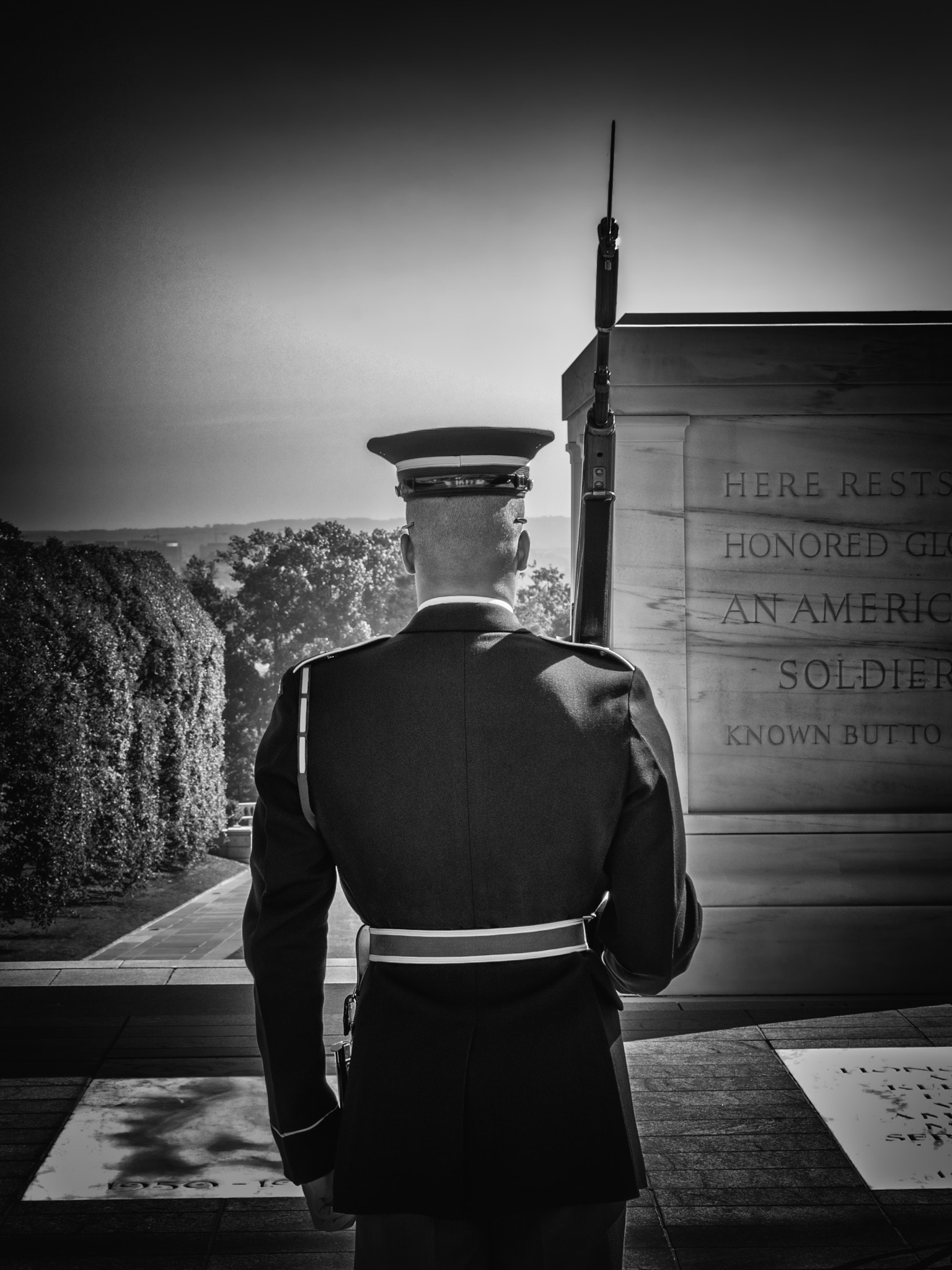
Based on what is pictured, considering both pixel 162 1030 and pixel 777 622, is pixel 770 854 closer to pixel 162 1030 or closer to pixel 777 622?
pixel 777 622

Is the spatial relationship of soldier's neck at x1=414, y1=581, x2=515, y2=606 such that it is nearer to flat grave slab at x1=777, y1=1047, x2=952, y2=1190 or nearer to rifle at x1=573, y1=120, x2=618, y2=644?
rifle at x1=573, y1=120, x2=618, y2=644

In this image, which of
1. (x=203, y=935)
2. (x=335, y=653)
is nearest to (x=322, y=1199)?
(x=335, y=653)

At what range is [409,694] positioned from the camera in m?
1.55

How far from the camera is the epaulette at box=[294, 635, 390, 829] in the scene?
5.04 ft

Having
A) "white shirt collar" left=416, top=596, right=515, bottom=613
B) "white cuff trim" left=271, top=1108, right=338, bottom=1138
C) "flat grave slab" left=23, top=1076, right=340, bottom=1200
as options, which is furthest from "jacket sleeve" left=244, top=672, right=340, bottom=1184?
"flat grave slab" left=23, top=1076, right=340, bottom=1200

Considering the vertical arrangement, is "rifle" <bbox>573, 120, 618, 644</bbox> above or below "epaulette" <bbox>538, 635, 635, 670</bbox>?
above

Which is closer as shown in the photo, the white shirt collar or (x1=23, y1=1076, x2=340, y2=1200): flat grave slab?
the white shirt collar

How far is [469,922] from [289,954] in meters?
0.25

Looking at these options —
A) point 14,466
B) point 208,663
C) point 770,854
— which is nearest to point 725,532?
point 770,854

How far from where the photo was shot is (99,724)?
9.48 meters

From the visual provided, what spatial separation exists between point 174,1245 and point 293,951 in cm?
153

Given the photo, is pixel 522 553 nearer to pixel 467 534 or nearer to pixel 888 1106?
pixel 467 534

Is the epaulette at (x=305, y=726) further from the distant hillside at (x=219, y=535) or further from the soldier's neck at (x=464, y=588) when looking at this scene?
the distant hillside at (x=219, y=535)

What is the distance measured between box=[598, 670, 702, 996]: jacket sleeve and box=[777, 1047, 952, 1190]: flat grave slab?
1.78 m
